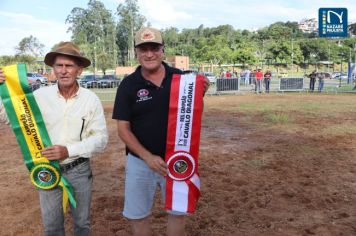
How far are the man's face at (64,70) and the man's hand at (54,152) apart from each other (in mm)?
462

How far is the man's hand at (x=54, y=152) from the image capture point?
106 inches

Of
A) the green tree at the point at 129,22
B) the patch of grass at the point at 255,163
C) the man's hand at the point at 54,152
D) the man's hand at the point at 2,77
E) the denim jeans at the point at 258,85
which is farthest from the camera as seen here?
the green tree at the point at 129,22

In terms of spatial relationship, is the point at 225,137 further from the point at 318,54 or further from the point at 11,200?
the point at 318,54

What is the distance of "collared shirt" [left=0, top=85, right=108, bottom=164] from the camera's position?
110 inches

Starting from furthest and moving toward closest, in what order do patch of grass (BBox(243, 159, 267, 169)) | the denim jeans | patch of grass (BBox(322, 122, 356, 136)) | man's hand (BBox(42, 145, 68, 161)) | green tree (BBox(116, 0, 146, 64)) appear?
green tree (BBox(116, 0, 146, 64)), the denim jeans, patch of grass (BBox(322, 122, 356, 136)), patch of grass (BBox(243, 159, 267, 169)), man's hand (BBox(42, 145, 68, 161))

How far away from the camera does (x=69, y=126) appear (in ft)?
9.18

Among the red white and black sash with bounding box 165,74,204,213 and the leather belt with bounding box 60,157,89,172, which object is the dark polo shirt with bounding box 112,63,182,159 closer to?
the red white and black sash with bounding box 165,74,204,213

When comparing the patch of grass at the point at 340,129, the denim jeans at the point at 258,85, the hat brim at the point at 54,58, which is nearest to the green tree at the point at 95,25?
the denim jeans at the point at 258,85

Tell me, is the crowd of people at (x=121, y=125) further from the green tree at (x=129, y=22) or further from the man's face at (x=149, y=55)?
the green tree at (x=129, y=22)

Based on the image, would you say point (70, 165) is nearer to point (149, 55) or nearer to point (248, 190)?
point (149, 55)

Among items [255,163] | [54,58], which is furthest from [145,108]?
[255,163]

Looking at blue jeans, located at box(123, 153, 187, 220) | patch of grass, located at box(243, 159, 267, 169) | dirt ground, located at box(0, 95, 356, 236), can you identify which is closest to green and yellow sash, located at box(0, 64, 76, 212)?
blue jeans, located at box(123, 153, 187, 220)

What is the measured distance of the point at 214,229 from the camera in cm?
412

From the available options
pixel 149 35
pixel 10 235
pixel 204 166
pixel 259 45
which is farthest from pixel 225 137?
pixel 259 45
